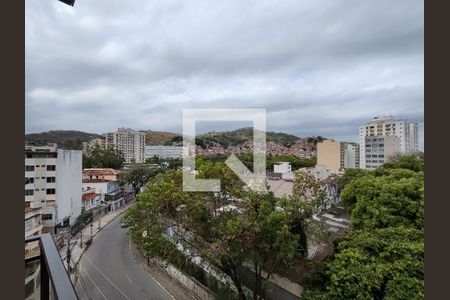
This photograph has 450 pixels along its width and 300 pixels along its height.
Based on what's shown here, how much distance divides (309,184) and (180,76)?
5.02 m

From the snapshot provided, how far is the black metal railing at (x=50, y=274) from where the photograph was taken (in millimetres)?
535

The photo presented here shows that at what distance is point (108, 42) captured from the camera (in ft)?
14.9

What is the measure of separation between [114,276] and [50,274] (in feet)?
21.5

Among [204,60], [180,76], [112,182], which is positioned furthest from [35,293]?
[112,182]

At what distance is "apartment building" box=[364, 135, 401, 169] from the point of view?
12.0 m

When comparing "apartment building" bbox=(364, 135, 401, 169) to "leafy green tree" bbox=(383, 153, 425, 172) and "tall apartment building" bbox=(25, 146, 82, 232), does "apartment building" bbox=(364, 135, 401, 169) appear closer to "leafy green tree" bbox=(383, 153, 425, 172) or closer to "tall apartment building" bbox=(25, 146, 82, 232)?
"leafy green tree" bbox=(383, 153, 425, 172)

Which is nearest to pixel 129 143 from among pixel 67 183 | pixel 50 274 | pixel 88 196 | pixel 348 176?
pixel 88 196

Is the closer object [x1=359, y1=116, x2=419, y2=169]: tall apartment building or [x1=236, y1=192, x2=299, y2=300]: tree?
[x1=236, y1=192, x2=299, y2=300]: tree

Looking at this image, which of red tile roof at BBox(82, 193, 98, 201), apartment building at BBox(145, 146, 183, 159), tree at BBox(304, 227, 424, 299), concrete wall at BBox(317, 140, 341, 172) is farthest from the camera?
concrete wall at BBox(317, 140, 341, 172)

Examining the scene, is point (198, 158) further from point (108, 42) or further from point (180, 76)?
point (180, 76)

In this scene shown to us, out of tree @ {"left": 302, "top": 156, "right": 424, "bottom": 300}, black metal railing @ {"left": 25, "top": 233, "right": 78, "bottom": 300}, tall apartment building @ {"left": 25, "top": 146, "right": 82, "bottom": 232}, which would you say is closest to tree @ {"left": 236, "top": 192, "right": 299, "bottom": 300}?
tree @ {"left": 302, "top": 156, "right": 424, "bottom": 300}

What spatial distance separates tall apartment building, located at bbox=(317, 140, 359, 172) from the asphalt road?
7.23 m

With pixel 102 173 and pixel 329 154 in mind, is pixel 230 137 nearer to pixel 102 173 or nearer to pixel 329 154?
pixel 102 173

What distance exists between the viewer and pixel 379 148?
12.4 metres
